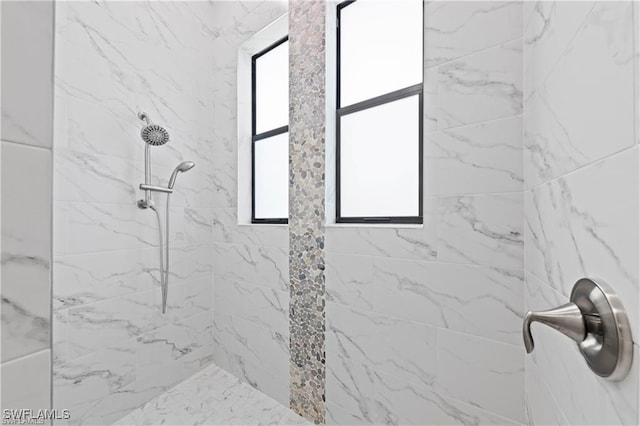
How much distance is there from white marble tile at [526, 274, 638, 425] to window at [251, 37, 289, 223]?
136cm

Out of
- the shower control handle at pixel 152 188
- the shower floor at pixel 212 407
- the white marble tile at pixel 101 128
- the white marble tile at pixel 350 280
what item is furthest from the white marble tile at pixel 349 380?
the white marble tile at pixel 101 128

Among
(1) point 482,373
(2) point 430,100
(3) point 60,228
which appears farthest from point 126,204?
(1) point 482,373

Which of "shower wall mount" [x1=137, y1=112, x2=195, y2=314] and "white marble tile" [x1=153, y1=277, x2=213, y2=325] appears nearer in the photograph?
"shower wall mount" [x1=137, y1=112, x2=195, y2=314]

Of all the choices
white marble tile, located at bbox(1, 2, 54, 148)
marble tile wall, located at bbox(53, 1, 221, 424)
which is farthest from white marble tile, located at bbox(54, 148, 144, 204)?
white marble tile, located at bbox(1, 2, 54, 148)

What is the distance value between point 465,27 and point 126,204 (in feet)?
5.93

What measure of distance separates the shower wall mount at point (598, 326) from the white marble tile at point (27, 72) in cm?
72

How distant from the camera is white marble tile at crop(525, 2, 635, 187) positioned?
42 cm

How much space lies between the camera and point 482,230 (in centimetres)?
106

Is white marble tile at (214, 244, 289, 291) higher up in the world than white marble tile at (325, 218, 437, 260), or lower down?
lower down

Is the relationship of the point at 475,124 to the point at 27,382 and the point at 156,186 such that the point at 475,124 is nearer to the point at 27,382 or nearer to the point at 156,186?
the point at 27,382

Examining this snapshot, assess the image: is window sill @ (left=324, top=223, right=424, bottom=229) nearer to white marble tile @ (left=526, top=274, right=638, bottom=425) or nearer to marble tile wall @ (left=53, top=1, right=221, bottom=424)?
white marble tile @ (left=526, top=274, right=638, bottom=425)

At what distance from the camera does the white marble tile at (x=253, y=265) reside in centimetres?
175

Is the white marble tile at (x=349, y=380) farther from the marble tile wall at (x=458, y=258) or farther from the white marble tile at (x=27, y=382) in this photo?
the white marble tile at (x=27, y=382)

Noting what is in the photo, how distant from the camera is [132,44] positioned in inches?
68.4
